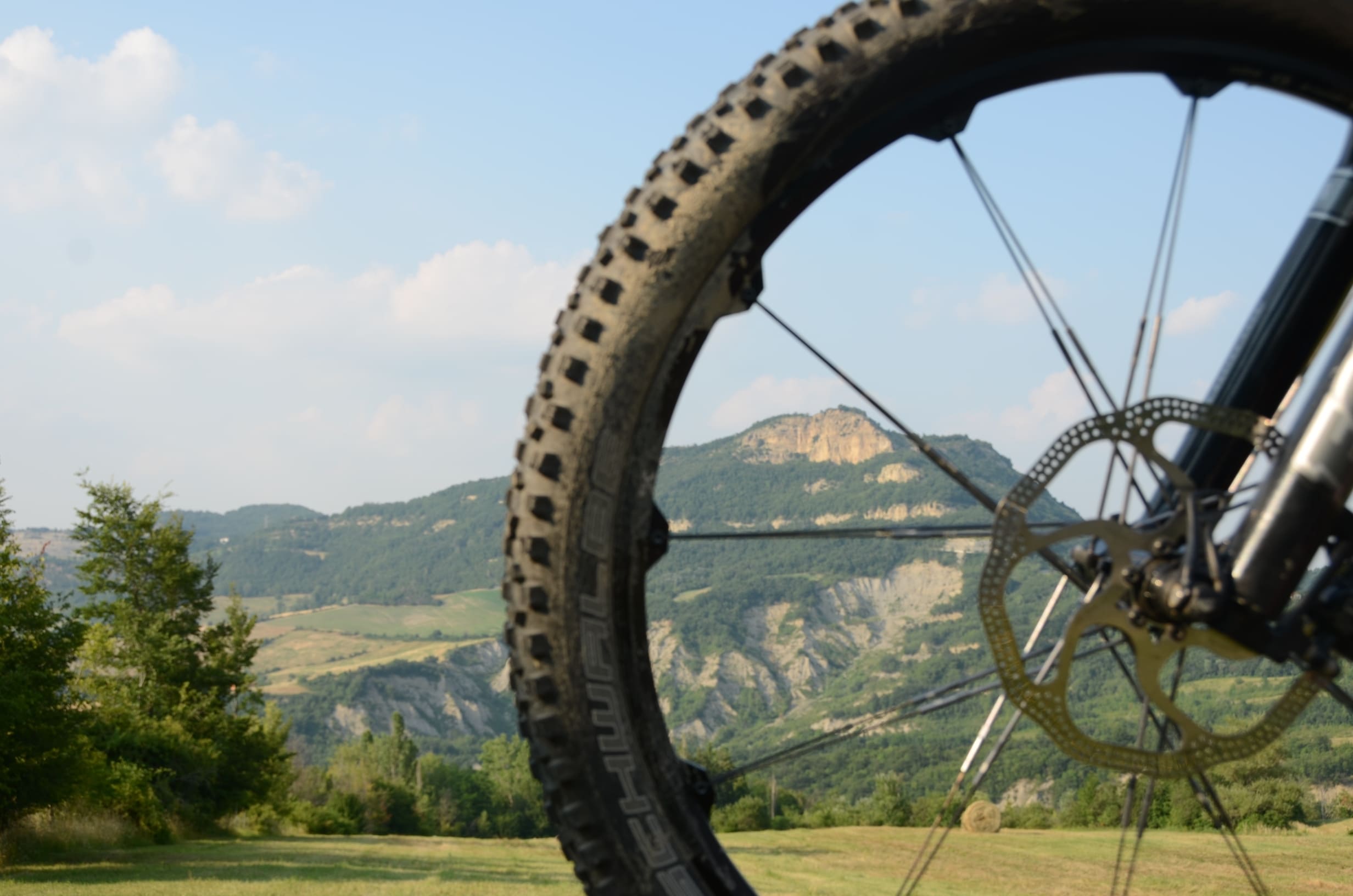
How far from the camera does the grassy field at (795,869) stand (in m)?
7.50

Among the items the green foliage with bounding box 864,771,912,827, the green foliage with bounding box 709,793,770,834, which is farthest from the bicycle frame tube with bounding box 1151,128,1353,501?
the green foliage with bounding box 864,771,912,827

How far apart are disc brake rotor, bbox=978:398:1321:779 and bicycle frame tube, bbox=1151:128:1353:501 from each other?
11.8 inches

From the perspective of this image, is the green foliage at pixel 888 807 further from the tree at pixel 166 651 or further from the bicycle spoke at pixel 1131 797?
the bicycle spoke at pixel 1131 797

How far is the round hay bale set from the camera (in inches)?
958

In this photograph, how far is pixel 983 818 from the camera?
25.1 m

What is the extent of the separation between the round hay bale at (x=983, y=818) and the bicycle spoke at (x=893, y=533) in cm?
2253

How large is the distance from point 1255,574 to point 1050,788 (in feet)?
231

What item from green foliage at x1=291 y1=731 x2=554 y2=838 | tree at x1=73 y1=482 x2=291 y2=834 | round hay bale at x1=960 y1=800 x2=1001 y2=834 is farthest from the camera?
green foliage at x1=291 y1=731 x2=554 y2=838

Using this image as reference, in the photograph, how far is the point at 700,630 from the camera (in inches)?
7224

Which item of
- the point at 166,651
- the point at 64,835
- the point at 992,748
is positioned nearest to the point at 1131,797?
the point at 992,748

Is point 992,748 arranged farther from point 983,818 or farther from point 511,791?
point 511,791

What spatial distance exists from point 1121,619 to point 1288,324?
104cm

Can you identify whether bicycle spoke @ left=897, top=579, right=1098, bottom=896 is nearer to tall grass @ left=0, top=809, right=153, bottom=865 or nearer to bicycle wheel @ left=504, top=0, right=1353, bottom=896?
bicycle wheel @ left=504, top=0, right=1353, bottom=896

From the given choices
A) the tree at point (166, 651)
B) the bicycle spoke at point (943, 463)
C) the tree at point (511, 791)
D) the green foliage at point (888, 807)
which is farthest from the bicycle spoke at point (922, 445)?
the tree at point (511, 791)
